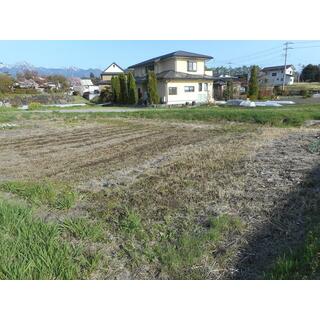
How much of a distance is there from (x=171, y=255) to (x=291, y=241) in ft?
3.84

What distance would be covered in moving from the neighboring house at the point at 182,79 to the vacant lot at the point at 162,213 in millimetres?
16187

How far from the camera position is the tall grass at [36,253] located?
2.22 metres

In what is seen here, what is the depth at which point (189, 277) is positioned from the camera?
2299 mm

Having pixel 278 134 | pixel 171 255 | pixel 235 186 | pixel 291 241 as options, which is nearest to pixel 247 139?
pixel 278 134

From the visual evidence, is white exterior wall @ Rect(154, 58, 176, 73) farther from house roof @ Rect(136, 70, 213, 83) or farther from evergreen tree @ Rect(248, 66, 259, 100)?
evergreen tree @ Rect(248, 66, 259, 100)

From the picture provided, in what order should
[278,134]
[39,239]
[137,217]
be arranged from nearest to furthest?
[39,239] → [137,217] → [278,134]

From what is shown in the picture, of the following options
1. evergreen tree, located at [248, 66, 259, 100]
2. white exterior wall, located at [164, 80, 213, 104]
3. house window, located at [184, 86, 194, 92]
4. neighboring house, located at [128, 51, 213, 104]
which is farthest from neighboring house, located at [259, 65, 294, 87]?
house window, located at [184, 86, 194, 92]

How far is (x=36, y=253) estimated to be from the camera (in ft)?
8.09

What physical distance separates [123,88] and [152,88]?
5.43m

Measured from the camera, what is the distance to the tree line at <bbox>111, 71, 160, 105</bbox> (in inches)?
850

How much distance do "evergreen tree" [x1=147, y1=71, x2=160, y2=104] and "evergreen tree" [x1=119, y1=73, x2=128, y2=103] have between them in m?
4.24

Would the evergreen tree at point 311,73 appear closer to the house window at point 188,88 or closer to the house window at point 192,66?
the house window at point 192,66

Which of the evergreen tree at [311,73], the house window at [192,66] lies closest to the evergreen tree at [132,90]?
the house window at [192,66]

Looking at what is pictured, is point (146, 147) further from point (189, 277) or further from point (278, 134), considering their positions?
point (189, 277)
